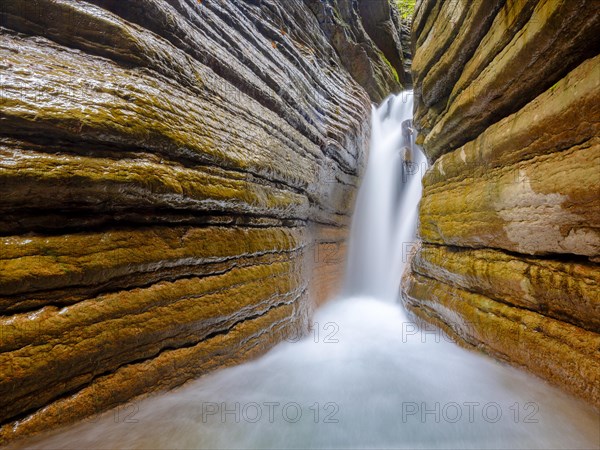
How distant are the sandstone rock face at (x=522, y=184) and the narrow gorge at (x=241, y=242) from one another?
0.07 ft

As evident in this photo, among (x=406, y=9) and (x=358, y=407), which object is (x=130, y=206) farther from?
(x=406, y=9)

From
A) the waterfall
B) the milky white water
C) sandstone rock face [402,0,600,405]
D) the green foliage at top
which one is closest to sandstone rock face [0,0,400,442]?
the milky white water

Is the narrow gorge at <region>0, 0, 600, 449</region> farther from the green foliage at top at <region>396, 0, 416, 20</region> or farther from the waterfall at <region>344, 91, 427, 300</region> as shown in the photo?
the green foliage at top at <region>396, 0, 416, 20</region>

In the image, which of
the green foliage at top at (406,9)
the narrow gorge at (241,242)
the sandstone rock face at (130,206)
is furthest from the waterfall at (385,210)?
the green foliage at top at (406,9)

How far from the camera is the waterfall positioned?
959 centimetres

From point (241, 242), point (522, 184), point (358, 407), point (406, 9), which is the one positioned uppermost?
point (406, 9)

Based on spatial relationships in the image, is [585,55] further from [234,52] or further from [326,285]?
[326,285]

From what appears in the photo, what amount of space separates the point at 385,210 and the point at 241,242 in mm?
8327

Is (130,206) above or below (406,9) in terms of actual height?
below

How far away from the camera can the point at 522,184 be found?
284 cm

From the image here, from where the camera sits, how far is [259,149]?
12.9 ft

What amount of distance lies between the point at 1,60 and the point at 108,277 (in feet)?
6.69

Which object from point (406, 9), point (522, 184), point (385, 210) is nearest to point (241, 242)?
point (522, 184)

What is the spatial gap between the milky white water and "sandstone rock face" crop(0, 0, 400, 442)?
29cm
